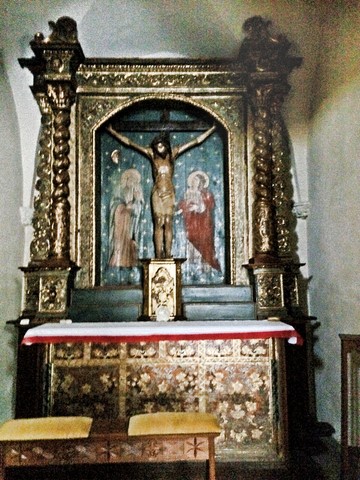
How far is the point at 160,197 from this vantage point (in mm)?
5652

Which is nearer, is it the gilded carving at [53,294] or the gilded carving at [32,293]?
the gilded carving at [53,294]

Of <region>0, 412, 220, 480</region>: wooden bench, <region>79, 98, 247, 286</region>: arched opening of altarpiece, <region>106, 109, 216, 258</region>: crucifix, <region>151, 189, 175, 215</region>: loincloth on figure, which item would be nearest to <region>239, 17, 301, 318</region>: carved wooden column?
<region>79, 98, 247, 286</region>: arched opening of altarpiece

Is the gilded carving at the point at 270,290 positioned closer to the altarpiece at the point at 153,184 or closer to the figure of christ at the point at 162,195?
the altarpiece at the point at 153,184

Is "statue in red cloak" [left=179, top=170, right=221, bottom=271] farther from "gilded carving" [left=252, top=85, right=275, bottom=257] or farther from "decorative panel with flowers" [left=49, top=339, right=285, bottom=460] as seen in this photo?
"decorative panel with flowers" [left=49, top=339, right=285, bottom=460]

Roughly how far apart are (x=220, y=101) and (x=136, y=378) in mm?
3359

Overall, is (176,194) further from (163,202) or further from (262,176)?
(262,176)

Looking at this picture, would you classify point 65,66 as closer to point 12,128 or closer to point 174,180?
point 12,128

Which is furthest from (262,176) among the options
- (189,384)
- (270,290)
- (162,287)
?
(189,384)

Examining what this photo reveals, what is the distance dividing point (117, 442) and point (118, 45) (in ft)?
15.4

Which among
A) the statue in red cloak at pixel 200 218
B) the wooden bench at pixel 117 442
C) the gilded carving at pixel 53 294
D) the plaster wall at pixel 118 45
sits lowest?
the wooden bench at pixel 117 442

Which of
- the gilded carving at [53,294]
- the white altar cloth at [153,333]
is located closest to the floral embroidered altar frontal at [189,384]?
the white altar cloth at [153,333]

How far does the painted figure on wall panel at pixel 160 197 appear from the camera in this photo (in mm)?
5762

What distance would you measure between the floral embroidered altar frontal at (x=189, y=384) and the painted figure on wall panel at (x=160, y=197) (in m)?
1.46

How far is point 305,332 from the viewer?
525 cm
